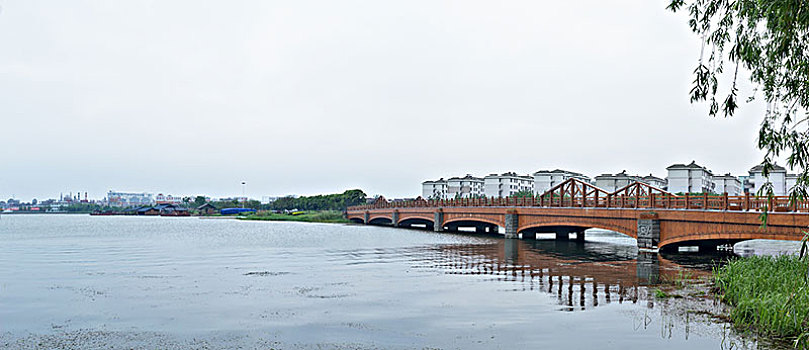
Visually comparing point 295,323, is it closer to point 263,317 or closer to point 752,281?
point 263,317

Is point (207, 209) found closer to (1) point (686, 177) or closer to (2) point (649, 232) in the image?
(1) point (686, 177)

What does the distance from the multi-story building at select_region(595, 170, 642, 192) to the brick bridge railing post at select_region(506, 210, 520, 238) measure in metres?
46.7

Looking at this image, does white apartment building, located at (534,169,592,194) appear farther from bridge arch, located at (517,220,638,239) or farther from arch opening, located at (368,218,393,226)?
bridge arch, located at (517,220,638,239)

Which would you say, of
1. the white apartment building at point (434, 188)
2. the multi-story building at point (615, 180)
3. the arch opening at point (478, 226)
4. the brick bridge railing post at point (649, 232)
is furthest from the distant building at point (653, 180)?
the brick bridge railing post at point (649, 232)

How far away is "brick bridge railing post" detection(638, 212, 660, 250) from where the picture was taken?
3712 cm

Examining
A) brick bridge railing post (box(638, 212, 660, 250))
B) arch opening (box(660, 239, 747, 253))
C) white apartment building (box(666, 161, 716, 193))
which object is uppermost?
white apartment building (box(666, 161, 716, 193))

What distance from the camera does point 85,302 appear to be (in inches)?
790

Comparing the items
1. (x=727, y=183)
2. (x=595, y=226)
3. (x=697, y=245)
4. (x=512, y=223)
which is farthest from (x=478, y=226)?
(x=727, y=183)

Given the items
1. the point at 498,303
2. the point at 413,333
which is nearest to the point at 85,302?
the point at 413,333

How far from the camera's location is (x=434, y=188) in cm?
16450

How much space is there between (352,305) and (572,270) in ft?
46.6

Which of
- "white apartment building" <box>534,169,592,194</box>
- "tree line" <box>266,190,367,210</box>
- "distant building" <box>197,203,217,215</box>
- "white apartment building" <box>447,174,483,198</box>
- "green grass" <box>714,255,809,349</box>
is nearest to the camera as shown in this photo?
"green grass" <box>714,255,809,349</box>

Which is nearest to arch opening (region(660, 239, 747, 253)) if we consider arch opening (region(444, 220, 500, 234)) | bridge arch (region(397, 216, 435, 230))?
arch opening (region(444, 220, 500, 234))

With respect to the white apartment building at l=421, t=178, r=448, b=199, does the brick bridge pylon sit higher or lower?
lower
